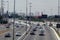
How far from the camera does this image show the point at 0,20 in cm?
13550

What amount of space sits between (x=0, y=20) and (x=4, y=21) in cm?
633

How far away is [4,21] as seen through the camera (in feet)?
465
